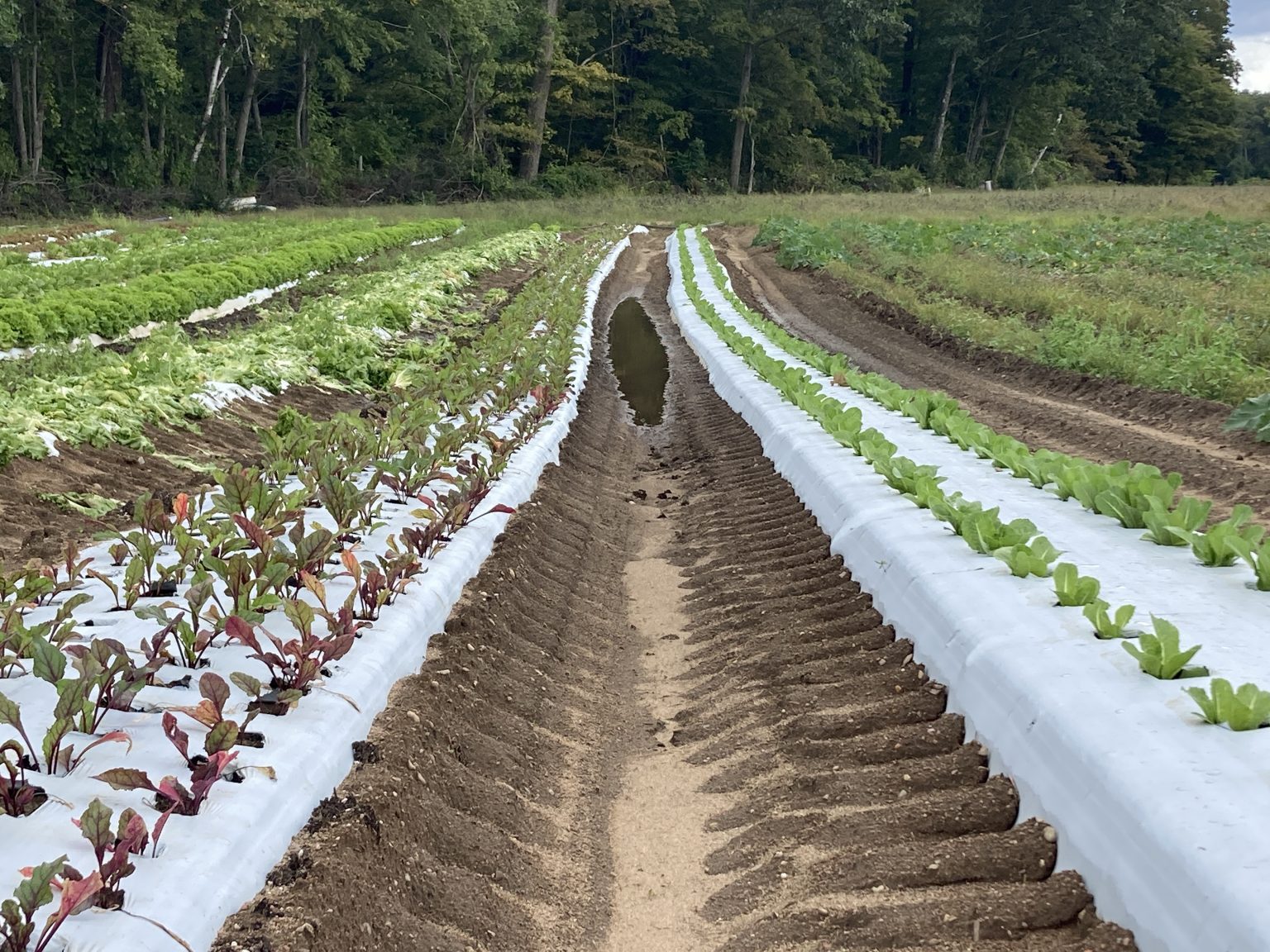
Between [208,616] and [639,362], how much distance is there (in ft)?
36.3

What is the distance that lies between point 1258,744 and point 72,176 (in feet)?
A: 136

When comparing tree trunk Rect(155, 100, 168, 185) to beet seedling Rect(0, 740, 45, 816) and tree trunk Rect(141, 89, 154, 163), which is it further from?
beet seedling Rect(0, 740, 45, 816)

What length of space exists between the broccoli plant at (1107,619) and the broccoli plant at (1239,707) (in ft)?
1.87

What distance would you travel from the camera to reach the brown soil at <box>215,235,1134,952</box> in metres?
2.65

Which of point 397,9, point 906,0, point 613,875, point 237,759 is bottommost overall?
point 613,875

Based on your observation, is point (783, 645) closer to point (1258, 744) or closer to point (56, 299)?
point (1258, 744)

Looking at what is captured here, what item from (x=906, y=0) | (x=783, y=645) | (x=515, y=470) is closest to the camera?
(x=783, y=645)

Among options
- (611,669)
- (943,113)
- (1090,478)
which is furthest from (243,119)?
(1090,478)

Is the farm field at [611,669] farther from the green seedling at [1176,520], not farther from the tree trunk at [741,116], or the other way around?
the tree trunk at [741,116]

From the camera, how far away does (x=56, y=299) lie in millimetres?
11094

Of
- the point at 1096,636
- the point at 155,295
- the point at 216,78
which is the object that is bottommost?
the point at 155,295


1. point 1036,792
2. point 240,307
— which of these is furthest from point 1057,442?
point 240,307

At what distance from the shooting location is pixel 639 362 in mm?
14266

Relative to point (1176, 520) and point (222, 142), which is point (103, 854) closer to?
point (1176, 520)
